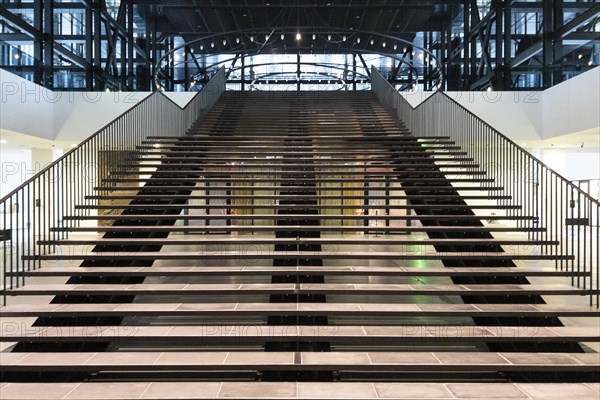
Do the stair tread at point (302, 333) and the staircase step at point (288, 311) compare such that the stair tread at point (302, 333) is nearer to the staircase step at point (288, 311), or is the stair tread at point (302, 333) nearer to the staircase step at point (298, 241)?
the staircase step at point (288, 311)

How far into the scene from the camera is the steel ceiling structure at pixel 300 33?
50.2ft

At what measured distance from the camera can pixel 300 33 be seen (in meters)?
15.9

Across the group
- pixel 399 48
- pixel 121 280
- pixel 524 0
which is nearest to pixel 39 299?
pixel 121 280

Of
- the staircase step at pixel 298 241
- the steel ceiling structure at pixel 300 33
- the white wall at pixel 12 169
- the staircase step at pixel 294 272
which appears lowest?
the staircase step at pixel 294 272

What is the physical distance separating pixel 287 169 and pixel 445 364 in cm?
624

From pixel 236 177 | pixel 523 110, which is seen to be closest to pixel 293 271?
pixel 236 177

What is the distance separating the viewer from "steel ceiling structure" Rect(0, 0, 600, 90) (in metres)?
15.3

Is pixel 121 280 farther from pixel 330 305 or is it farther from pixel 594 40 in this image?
pixel 594 40

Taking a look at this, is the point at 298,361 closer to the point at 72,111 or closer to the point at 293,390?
the point at 293,390

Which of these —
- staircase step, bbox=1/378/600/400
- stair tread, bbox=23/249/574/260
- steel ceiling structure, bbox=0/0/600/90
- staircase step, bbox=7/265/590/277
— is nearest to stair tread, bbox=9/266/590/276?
staircase step, bbox=7/265/590/277

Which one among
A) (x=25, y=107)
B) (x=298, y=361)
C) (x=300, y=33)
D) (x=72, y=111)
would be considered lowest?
(x=298, y=361)

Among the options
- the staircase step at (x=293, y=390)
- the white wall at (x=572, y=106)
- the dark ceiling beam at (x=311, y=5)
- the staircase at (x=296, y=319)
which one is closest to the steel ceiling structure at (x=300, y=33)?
the dark ceiling beam at (x=311, y=5)

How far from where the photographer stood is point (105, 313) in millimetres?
5770

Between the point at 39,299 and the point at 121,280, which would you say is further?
the point at 39,299
